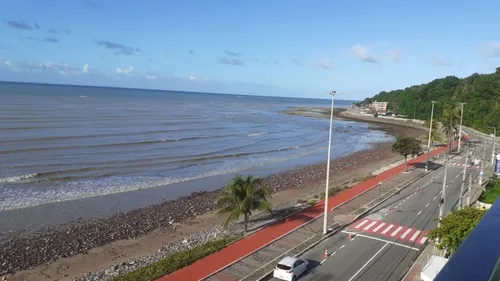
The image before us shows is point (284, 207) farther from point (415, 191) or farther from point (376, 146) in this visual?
point (376, 146)

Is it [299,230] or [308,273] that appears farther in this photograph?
[299,230]

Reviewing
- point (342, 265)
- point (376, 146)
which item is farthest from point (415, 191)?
point (376, 146)

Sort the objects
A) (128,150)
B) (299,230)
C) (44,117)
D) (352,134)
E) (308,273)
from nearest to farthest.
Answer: (308,273)
(299,230)
(128,150)
(44,117)
(352,134)

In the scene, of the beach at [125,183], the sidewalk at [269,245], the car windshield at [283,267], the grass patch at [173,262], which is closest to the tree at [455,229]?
the sidewalk at [269,245]

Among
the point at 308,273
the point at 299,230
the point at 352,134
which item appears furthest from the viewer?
the point at 352,134

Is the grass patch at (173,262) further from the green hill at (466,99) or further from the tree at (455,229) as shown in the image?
the green hill at (466,99)

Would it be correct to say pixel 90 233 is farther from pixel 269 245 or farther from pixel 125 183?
pixel 125 183
